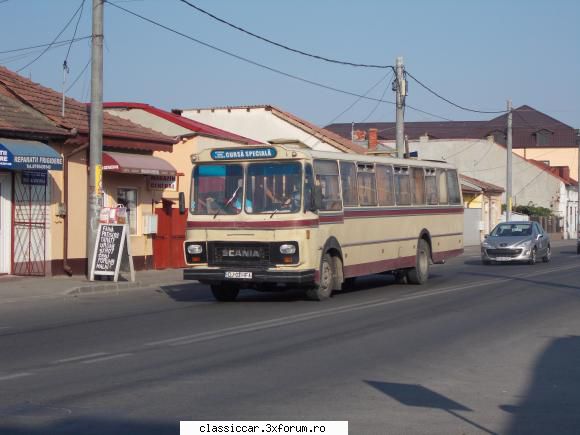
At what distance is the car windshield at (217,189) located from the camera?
57.0ft

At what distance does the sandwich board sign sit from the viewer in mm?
20984

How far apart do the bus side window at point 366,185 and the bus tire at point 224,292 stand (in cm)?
326

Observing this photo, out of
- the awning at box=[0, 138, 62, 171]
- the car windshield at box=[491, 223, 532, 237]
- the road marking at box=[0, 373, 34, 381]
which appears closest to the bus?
the awning at box=[0, 138, 62, 171]

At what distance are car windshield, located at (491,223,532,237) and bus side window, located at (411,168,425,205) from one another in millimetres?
11566

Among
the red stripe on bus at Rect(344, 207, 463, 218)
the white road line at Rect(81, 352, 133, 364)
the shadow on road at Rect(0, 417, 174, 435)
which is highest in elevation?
the red stripe on bus at Rect(344, 207, 463, 218)

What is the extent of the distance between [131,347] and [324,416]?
470cm

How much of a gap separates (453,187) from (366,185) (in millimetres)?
5718

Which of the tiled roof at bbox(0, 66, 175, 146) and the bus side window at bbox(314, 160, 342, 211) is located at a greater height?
the tiled roof at bbox(0, 66, 175, 146)

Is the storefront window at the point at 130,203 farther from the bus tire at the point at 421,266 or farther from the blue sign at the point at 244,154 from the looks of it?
the blue sign at the point at 244,154

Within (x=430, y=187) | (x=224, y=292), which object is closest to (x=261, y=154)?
(x=224, y=292)

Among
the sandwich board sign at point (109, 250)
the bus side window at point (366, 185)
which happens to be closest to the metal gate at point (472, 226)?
the bus side window at point (366, 185)

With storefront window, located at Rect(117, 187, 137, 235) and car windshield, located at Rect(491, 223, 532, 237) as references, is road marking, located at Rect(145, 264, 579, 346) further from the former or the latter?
car windshield, located at Rect(491, 223, 532, 237)

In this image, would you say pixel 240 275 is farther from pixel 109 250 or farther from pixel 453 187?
pixel 453 187

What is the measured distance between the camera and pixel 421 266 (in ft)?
74.4
